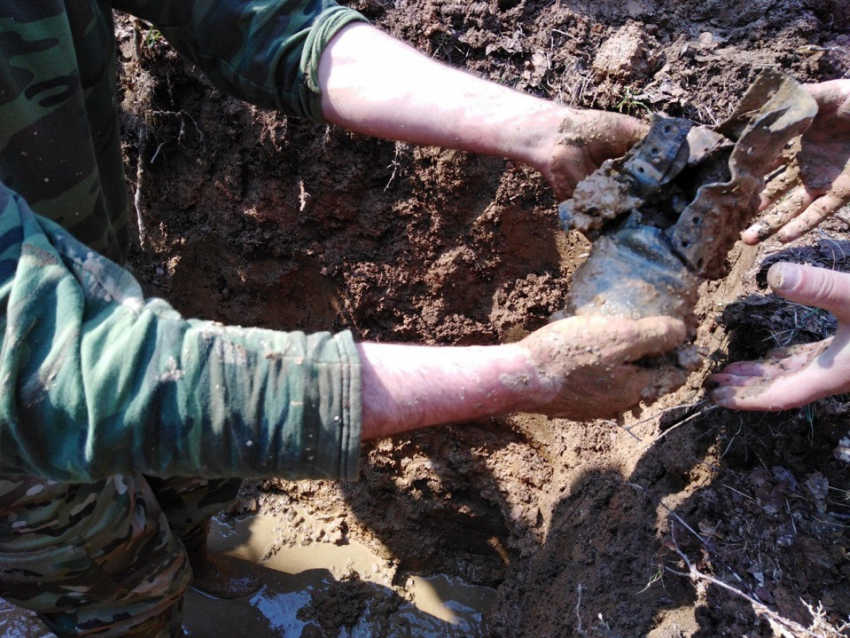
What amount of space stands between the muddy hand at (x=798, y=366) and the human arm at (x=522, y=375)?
10.5 inches

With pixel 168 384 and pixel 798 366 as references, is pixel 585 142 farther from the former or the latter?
pixel 168 384

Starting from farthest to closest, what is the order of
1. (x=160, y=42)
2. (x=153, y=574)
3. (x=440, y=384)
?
(x=160, y=42)
(x=153, y=574)
(x=440, y=384)

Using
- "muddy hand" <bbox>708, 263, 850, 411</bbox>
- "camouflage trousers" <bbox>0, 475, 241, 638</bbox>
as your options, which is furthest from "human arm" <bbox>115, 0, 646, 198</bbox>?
"camouflage trousers" <bbox>0, 475, 241, 638</bbox>

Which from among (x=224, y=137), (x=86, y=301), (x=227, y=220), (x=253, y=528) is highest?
(x=86, y=301)

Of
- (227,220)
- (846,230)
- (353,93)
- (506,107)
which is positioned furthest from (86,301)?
(846,230)

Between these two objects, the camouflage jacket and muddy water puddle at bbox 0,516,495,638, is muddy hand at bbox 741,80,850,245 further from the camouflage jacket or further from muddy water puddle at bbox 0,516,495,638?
muddy water puddle at bbox 0,516,495,638

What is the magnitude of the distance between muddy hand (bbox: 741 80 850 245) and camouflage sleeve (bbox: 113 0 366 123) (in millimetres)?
1304

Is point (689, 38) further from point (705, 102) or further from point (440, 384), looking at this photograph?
point (440, 384)

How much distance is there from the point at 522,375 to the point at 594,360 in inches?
6.3

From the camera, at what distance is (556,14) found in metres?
2.37

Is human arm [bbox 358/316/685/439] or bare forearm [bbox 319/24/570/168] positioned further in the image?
bare forearm [bbox 319/24/570/168]

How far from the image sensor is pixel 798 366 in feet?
4.97

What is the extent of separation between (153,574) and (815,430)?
2.01 meters

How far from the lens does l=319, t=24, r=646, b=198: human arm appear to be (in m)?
1.64
